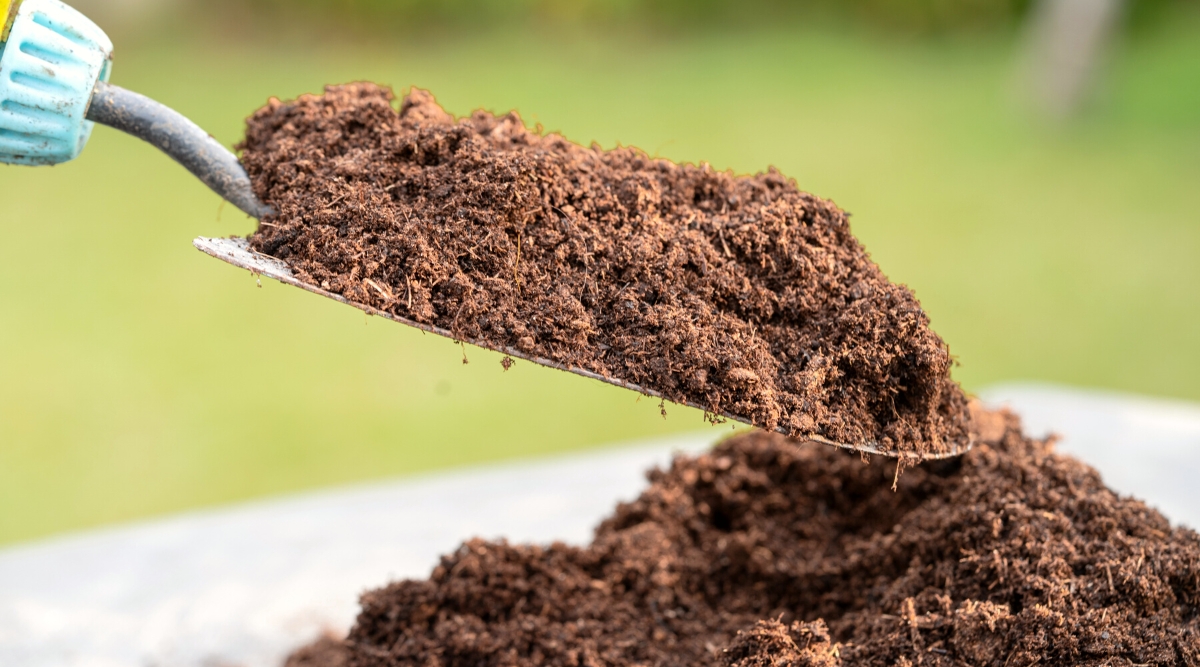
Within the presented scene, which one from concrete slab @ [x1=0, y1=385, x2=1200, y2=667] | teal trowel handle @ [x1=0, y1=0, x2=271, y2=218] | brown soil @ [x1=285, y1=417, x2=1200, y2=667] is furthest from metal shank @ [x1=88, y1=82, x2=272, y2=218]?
concrete slab @ [x1=0, y1=385, x2=1200, y2=667]

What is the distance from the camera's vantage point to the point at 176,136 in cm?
107

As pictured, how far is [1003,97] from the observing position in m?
4.61

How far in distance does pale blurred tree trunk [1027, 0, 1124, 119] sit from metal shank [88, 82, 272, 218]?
3.87m

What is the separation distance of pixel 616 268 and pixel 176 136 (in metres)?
0.49

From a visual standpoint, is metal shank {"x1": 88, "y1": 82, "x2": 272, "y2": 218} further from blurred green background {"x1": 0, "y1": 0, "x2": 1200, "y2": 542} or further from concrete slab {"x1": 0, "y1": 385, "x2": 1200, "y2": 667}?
blurred green background {"x1": 0, "y1": 0, "x2": 1200, "y2": 542}

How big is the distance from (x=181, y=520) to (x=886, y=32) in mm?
4141

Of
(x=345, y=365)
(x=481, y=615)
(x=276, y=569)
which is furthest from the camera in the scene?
(x=345, y=365)

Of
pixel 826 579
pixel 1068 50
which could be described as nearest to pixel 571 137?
pixel 1068 50

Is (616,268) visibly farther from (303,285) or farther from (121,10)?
(121,10)

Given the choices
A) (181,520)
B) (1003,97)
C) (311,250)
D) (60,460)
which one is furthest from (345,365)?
(1003,97)

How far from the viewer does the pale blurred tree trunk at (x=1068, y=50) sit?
4102mm

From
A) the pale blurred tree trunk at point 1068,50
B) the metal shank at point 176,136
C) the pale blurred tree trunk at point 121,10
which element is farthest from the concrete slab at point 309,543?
the pale blurred tree trunk at point 121,10

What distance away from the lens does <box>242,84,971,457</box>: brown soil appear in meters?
0.98

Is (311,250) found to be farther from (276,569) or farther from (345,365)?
(345,365)
